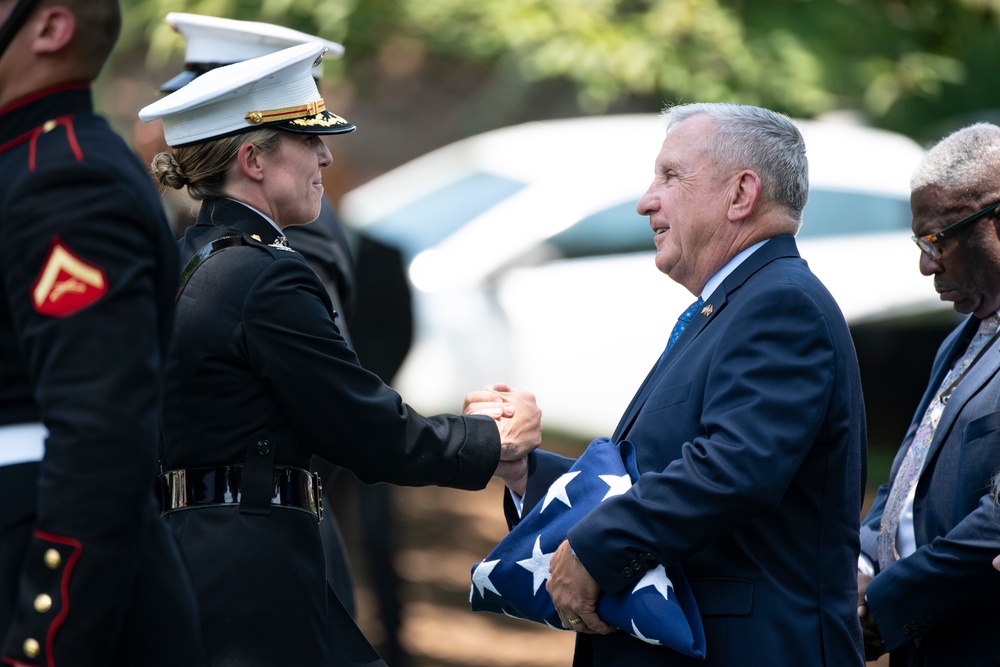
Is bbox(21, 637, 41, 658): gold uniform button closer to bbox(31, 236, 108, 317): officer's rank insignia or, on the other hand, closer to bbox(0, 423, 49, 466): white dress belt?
bbox(0, 423, 49, 466): white dress belt

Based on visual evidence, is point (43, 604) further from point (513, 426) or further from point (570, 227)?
point (570, 227)

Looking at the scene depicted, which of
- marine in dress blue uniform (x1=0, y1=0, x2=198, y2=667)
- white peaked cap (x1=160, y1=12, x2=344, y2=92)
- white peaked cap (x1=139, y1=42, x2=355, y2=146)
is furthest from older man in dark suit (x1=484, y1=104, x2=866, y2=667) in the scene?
white peaked cap (x1=160, y1=12, x2=344, y2=92)

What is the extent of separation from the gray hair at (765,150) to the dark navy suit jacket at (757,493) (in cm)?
20

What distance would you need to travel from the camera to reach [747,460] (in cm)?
295

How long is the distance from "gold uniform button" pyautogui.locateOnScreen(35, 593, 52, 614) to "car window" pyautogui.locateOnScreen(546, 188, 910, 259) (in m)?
6.35

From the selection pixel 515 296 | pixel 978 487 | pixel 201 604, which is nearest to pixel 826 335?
pixel 978 487

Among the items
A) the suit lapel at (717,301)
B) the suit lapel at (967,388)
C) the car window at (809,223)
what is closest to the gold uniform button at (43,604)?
the suit lapel at (717,301)

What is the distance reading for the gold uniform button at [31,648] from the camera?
223cm

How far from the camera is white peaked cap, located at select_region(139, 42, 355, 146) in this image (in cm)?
327

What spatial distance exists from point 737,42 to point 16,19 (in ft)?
30.3

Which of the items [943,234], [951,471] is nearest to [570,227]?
[943,234]

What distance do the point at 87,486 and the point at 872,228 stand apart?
25.1ft

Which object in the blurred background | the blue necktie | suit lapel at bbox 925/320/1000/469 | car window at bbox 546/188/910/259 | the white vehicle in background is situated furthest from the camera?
car window at bbox 546/188/910/259

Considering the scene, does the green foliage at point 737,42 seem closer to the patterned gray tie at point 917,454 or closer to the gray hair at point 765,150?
the patterned gray tie at point 917,454
